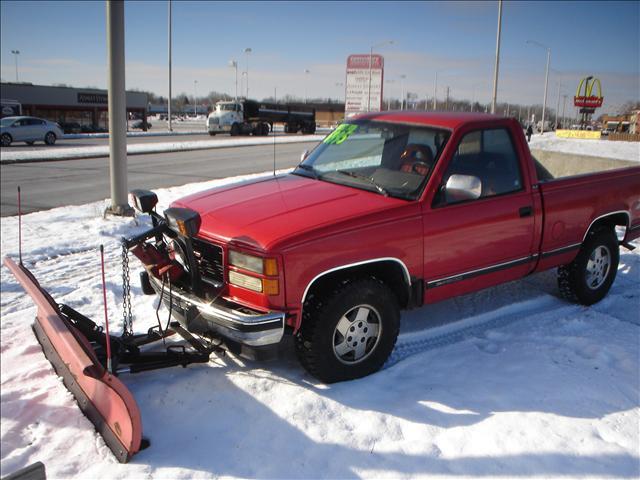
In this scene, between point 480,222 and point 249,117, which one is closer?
point 480,222

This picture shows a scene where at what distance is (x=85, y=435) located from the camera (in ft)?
10.6

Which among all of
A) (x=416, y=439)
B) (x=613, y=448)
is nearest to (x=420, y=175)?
(x=416, y=439)

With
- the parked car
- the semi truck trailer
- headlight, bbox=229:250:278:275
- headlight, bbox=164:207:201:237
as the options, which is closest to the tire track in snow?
headlight, bbox=229:250:278:275

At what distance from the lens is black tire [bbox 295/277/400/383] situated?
3764mm

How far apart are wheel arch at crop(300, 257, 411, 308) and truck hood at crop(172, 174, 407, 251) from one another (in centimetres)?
34

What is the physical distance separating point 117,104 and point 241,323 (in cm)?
681

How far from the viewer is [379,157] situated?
482cm

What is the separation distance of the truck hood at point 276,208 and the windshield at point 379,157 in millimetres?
172

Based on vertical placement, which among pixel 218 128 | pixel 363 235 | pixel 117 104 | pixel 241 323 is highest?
pixel 218 128

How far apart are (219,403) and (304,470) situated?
892 mm

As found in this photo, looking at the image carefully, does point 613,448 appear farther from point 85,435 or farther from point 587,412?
point 85,435

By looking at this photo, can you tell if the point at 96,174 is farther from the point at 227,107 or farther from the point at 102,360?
the point at 227,107

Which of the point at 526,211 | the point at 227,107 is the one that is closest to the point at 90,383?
the point at 526,211

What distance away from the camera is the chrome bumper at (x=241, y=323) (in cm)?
348
